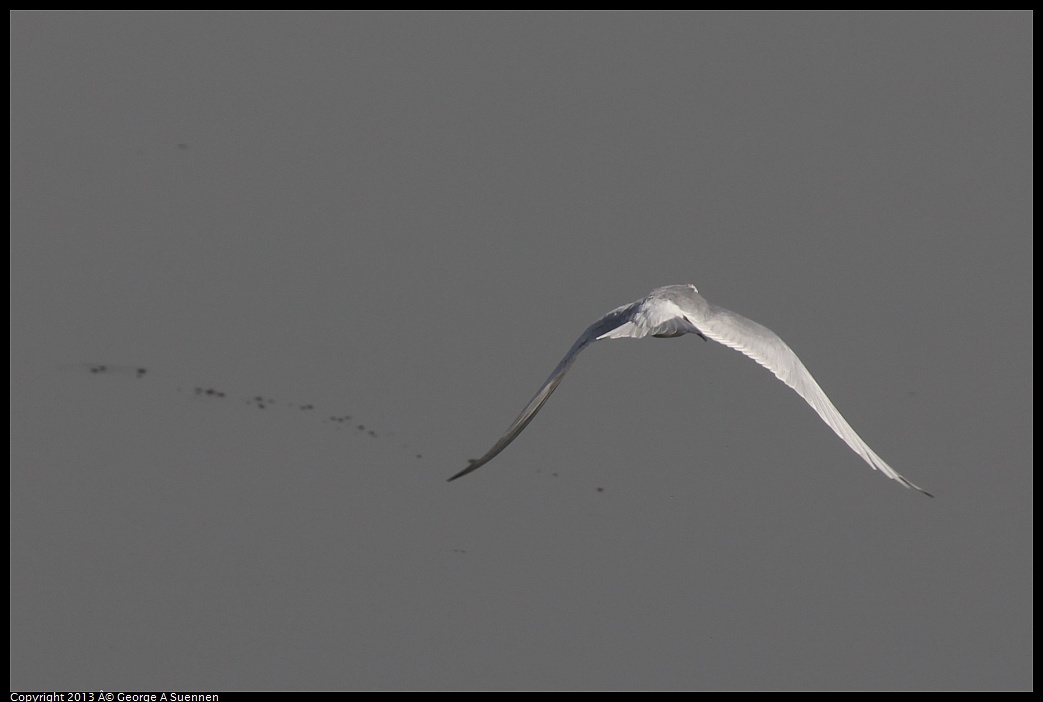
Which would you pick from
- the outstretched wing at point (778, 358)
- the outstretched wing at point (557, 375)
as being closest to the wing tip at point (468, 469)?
the outstretched wing at point (557, 375)

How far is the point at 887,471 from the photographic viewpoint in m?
6.20

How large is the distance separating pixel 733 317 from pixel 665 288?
2.06 ft

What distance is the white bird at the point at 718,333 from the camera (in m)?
6.19

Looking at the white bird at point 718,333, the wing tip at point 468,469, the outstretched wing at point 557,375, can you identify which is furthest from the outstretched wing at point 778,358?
the wing tip at point 468,469

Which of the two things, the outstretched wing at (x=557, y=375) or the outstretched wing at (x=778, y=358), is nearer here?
the outstretched wing at (x=778, y=358)

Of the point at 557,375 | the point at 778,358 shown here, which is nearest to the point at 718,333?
the point at 778,358

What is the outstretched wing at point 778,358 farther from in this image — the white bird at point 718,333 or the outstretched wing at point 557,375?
the outstretched wing at point 557,375

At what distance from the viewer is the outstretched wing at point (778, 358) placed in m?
6.17

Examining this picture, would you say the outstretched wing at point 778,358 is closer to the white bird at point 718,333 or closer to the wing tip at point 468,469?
the white bird at point 718,333

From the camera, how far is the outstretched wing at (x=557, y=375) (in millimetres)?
6695

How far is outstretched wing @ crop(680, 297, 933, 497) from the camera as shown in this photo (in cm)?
617

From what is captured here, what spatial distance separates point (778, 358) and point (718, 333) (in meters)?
0.41

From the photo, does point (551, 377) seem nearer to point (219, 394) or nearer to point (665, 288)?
point (665, 288)

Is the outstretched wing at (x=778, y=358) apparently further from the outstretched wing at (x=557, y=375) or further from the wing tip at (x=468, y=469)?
the wing tip at (x=468, y=469)
